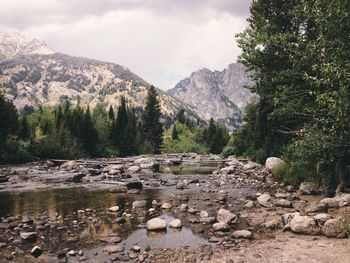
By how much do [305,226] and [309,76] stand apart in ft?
23.0

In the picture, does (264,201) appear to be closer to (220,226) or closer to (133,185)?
(220,226)

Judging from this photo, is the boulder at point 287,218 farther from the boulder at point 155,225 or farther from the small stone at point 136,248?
the small stone at point 136,248

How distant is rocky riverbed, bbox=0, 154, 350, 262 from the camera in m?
13.7

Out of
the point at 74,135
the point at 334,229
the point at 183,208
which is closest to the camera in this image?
the point at 334,229

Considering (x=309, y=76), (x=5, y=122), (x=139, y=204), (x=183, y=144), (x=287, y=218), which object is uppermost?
(x=309, y=76)

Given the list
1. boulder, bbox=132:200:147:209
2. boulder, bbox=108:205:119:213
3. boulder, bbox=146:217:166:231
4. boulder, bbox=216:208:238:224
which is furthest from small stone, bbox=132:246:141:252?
boulder, bbox=132:200:147:209

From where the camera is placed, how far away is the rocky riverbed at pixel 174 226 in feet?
45.0

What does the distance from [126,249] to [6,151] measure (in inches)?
2349

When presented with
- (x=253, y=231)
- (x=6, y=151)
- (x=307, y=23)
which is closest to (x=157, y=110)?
(x=6, y=151)

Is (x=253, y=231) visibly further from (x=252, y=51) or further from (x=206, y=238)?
(x=252, y=51)

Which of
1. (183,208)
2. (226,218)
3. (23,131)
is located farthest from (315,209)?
(23,131)

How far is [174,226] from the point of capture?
18016 mm

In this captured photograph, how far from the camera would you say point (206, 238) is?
632 inches

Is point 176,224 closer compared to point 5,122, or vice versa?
point 176,224
